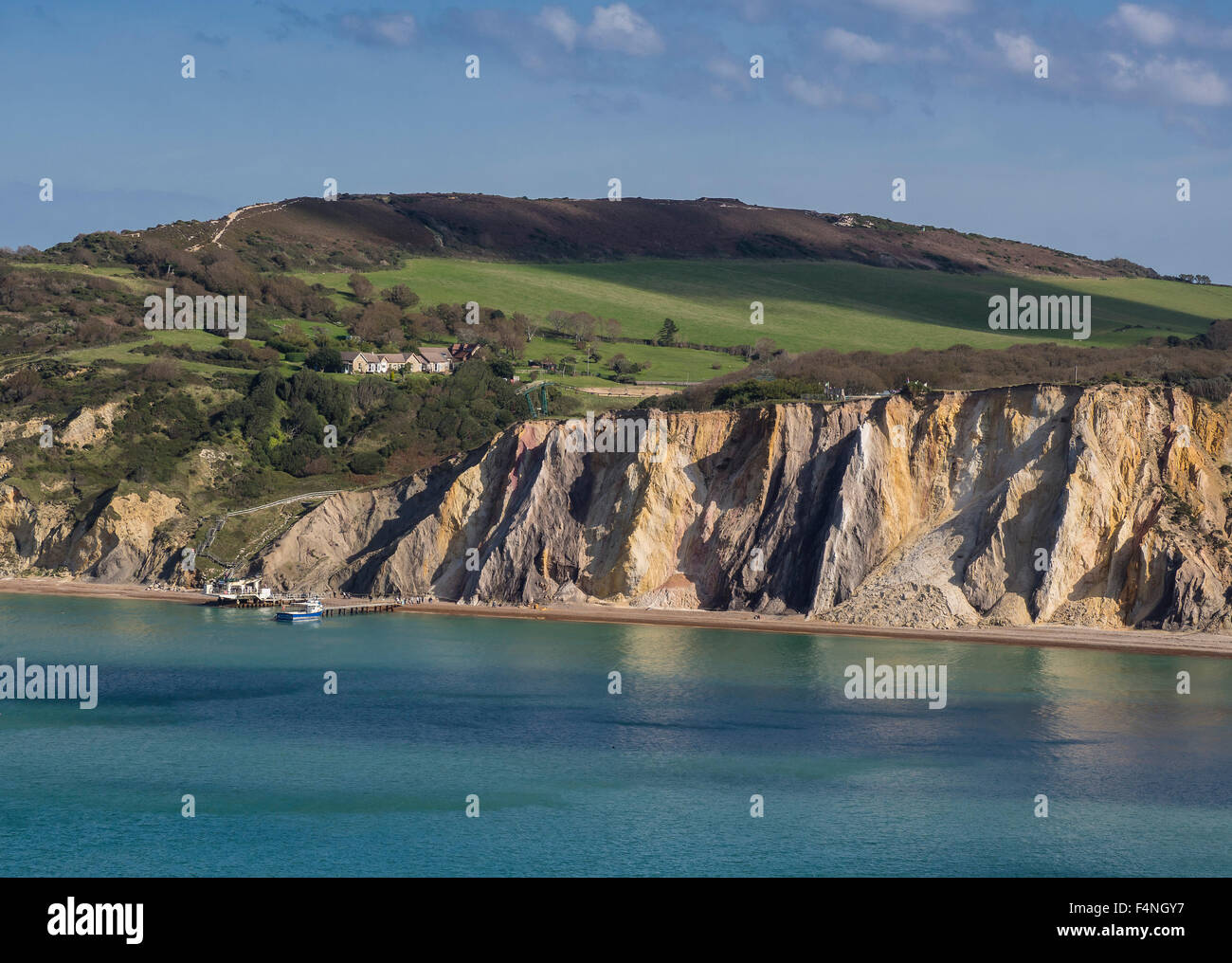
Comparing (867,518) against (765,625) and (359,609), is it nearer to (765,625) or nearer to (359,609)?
(765,625)

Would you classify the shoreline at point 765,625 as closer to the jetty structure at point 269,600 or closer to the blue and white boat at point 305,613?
the jetty structure at point 269,600

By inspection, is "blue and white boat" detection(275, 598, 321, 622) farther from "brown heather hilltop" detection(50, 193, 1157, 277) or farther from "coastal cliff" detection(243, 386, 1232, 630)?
"brown heather hilltop" detection(50, 193, 1157, 277)

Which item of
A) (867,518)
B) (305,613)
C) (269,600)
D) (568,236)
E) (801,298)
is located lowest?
(305,613)

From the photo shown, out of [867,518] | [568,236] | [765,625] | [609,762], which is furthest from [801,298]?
[609,762]

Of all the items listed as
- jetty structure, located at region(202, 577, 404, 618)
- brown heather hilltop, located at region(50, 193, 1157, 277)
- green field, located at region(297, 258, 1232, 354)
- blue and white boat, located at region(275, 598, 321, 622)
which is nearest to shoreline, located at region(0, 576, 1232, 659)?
jetty structure, located at region(202, 577, 404, 618)

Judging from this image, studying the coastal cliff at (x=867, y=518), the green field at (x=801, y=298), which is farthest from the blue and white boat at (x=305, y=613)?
the green field at (x=801, y=298)

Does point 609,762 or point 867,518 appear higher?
point 867,518
